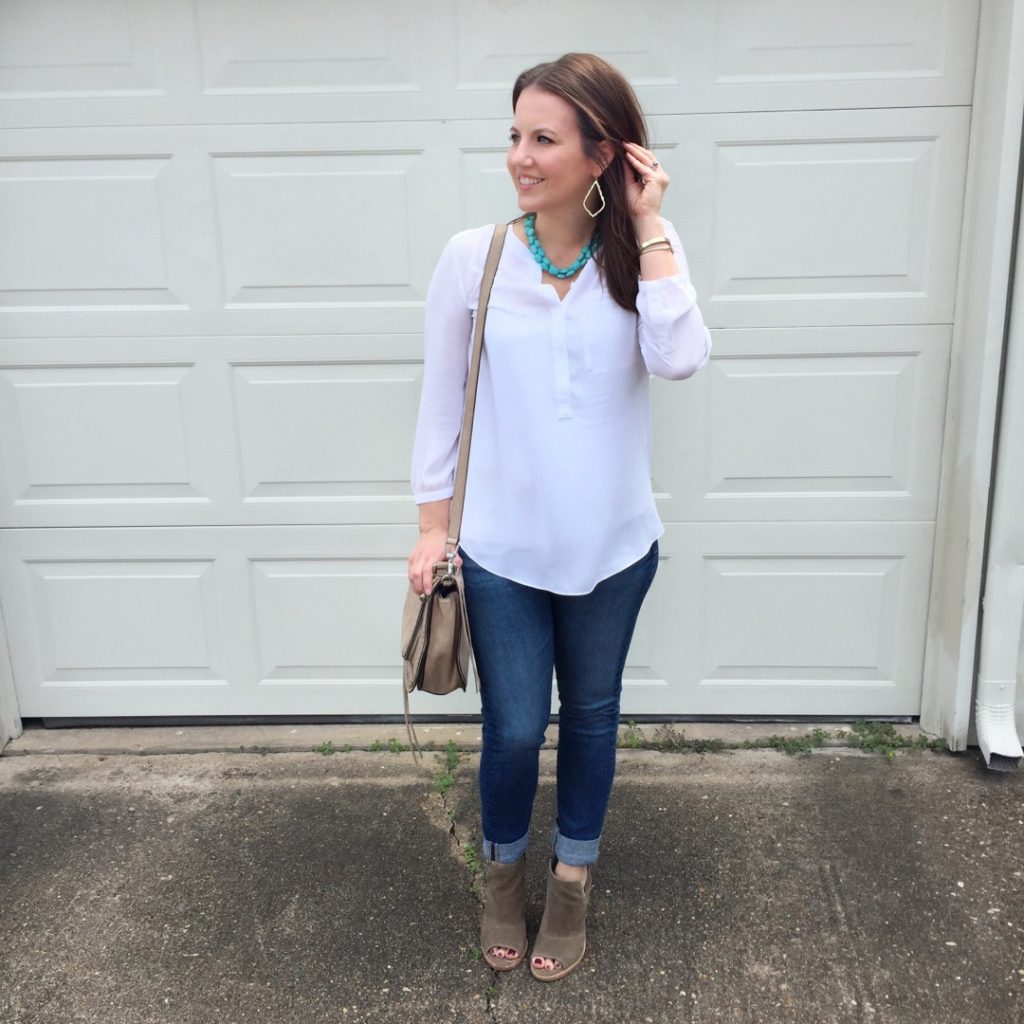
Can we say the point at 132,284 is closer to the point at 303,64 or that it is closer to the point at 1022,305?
the point at 303,64

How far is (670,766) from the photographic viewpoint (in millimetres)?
2725

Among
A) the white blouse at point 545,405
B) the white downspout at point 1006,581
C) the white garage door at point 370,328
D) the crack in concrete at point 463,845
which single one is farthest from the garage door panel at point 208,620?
the white downspout at point 1006,581

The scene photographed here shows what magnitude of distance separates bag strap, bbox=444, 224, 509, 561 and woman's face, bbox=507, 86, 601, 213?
98mm

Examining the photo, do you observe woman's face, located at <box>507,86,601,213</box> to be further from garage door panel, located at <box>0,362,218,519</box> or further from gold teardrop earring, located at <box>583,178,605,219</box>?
garage door panel, located at <box>0,362,218,519</box>

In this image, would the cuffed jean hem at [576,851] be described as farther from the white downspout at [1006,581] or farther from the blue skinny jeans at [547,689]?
the white downspout at [1006,581]

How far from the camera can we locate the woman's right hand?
173 cm

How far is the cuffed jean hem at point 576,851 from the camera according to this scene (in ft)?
6.35

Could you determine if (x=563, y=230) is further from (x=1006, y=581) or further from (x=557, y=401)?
(x=1006, y=581)

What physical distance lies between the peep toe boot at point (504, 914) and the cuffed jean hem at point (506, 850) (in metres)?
0.01

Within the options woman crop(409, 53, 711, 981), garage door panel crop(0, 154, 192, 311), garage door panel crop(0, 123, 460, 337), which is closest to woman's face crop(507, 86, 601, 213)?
woman crop(409, 53, 711, 981)

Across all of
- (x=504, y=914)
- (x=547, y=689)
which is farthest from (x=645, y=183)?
(x=504, y=914)

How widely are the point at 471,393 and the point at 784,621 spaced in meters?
1.54

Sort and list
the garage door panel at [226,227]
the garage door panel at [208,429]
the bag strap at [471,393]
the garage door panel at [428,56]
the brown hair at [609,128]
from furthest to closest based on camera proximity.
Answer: the garage door panel at [208,429], the garage door panel at [226,227], the garage door panel at [428,56], the bag strap at [471,393], the brown hair at [609,128]

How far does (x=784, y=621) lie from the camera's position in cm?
280
